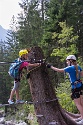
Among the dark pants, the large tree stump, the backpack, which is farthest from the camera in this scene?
the backpack

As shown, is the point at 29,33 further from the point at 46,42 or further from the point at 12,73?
the point at 12,73

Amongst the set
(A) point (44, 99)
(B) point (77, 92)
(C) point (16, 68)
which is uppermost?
(C) point (16, 68)

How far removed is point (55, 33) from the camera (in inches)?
586

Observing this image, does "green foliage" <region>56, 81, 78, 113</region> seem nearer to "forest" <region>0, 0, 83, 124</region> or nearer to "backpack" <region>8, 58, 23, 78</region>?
"forest" <region>0, 0, 83, 124</region>

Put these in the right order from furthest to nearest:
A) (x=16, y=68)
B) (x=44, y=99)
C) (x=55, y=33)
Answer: (x=55, y=33) → (x=16, y=68) → (x=44, y=99)

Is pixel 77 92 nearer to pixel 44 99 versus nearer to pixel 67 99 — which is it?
pixel 44 99

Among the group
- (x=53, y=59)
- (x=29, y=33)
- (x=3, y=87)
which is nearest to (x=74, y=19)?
(x=53, y=59)

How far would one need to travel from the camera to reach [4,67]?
36906 mm

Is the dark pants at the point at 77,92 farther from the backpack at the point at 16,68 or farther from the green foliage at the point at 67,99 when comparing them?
the green foliage at the point at 67,99

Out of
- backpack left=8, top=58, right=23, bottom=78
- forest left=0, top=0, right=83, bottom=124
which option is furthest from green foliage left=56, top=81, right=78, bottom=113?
backpack left=8, top=58, right=23, bottom=78

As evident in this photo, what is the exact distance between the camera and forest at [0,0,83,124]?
1325 centimetres

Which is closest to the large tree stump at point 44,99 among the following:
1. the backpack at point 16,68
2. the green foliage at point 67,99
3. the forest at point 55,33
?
the backpack at point 16,68

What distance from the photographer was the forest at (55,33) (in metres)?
13.2

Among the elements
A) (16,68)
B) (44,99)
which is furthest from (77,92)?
(16,68)
